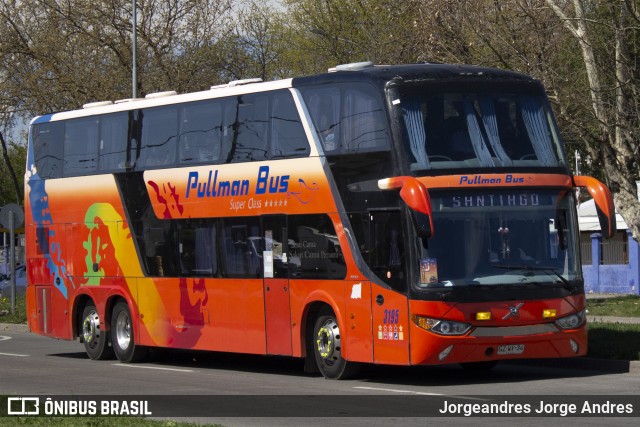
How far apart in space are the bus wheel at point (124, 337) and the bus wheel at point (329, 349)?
506 cm

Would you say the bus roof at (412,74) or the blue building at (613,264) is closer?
the bus roof at (412,74)

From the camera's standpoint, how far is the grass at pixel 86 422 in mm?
12156

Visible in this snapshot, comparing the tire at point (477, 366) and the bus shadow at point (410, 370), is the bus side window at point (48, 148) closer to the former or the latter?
the bus shadow at point (410, 370)

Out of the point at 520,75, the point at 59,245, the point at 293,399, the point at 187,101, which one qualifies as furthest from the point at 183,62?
the point at 293,399

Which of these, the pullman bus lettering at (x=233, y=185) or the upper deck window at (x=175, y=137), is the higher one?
the upper deck window at (x=175, y=137)

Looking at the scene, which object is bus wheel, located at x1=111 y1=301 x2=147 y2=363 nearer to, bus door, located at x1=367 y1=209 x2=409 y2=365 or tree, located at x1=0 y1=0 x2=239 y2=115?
bus door, located at x1=367 y1=209 x2=409 y2=365

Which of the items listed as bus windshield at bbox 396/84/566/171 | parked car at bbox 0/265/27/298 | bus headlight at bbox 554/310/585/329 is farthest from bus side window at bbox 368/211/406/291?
parked car at bbox 0/265/27/298

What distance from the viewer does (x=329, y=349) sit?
17.5 m

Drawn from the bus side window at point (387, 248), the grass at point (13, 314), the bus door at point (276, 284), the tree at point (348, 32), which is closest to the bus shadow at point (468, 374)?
the bus door at point (276, 284)

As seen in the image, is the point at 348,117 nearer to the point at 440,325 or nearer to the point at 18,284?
the point at 440,325

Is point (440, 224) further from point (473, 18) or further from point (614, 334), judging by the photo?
point (473, 18)

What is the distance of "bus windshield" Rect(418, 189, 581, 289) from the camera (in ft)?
52.8

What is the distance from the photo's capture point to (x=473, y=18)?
27.6 m

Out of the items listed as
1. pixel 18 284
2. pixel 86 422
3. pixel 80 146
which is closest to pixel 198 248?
pixel 80 146
